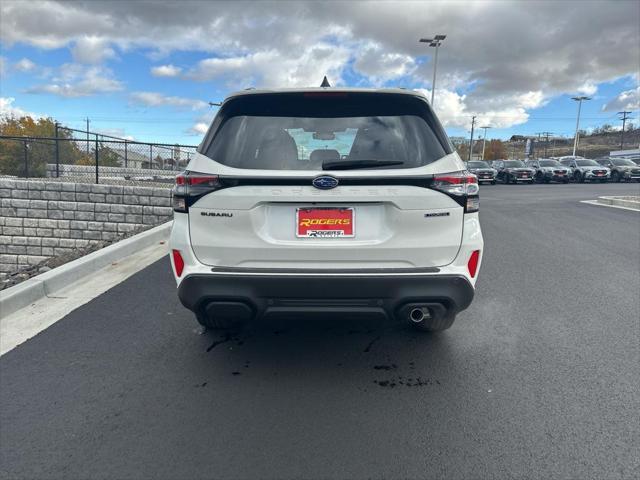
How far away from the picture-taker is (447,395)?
2969 mm

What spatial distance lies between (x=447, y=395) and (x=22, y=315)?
3.90 metres

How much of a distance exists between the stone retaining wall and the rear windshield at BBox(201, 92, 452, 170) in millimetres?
9730

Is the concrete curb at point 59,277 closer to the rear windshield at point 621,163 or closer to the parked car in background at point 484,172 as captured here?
the parked car in background at point 484,172

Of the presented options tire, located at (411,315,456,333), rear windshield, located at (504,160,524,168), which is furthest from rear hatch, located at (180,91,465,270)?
rear windshield, located at (504,160,524,168)

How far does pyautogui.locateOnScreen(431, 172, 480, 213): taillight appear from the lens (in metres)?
2.84

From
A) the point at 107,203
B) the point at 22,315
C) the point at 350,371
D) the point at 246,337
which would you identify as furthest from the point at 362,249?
the point at 107,203

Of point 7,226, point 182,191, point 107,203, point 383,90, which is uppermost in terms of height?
point 383,90

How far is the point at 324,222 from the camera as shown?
2.80 meters

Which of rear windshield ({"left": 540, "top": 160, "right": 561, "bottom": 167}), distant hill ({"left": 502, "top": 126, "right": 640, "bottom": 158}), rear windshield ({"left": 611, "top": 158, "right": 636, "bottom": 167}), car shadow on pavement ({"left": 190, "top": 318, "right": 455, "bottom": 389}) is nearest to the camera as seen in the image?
car shadow on pavement ({"left": 190, "top": 318, "right": 455, "bottom": 389})

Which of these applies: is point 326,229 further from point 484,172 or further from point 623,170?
point 623,170

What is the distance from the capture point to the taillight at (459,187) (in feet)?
9.31

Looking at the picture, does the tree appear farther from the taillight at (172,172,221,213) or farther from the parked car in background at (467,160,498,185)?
the parked car in background at (467,160,498,185)

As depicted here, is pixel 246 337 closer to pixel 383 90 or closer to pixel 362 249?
pixel 362 249

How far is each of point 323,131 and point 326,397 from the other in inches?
68.9
